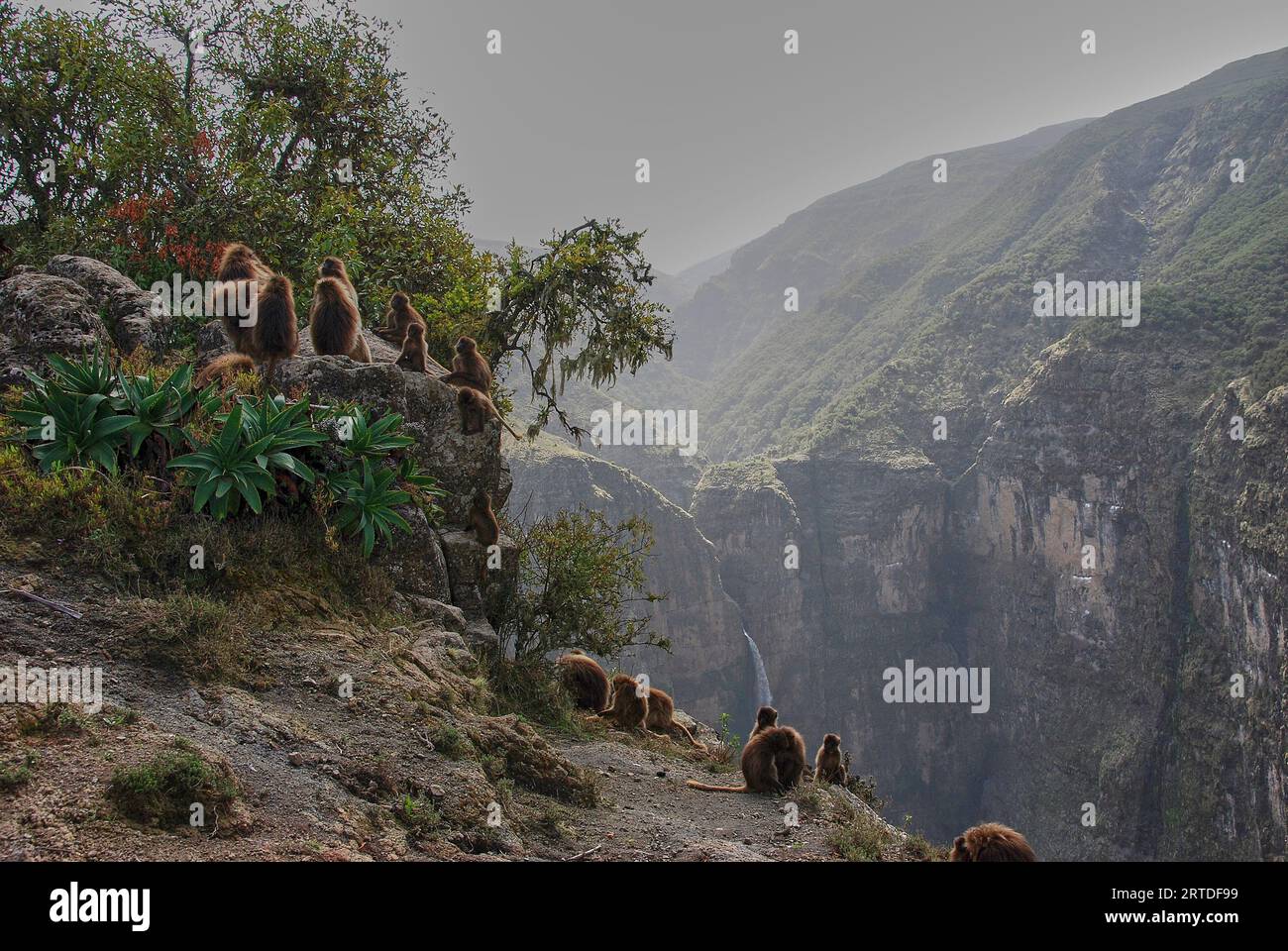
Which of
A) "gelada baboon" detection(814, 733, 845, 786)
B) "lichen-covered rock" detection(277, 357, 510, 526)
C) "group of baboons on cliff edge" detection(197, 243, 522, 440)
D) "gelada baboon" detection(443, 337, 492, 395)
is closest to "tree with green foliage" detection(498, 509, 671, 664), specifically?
"lichen-covered rock" detection(277, 357, 510, 526)

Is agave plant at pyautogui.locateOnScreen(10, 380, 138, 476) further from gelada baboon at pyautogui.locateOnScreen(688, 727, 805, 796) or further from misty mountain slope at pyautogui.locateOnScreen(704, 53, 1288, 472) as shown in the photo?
misty mountain slope at pyautogui.locateOnScreen(704, 53, 1288, 472)

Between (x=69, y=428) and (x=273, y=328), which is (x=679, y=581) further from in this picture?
(x=69, y=428)

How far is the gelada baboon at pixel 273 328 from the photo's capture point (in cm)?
735

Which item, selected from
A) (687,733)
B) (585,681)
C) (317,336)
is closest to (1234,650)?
(687,733)

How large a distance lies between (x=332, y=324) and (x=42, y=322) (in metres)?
2.57

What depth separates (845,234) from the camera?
181 metres

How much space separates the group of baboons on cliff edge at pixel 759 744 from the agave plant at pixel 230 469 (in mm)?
4302

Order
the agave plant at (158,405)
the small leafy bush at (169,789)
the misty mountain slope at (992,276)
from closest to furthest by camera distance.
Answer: the small leafy bush at (169,789)
the agave plant at (158,405)
the misty mountain slope at (992,276)

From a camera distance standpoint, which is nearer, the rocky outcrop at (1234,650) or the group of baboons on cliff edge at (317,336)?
the group of baboons on cliff edge at (317,336)

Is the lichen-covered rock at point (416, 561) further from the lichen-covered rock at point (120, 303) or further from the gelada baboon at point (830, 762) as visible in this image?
the gelada baboon at point (830, 762)

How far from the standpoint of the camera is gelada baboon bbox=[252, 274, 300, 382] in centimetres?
735

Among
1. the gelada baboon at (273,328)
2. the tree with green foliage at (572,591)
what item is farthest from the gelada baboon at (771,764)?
the gelada baboon at (273,328)
